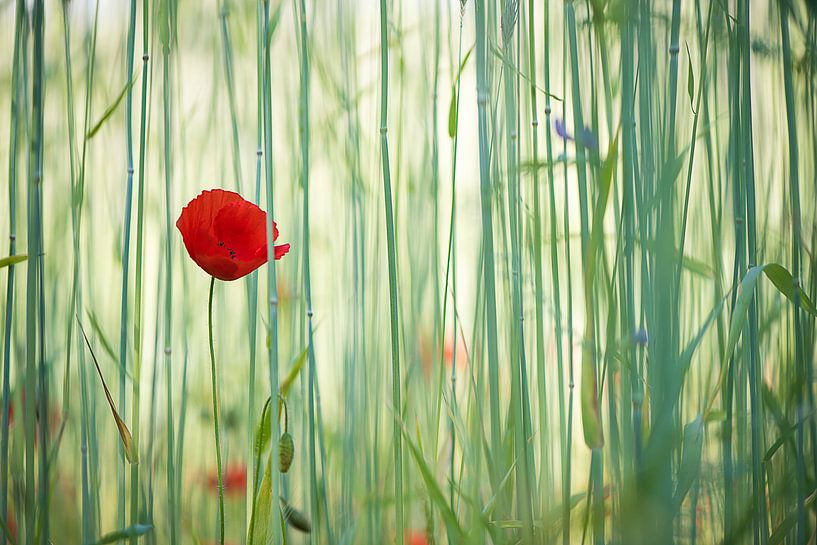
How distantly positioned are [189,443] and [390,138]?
49 cm

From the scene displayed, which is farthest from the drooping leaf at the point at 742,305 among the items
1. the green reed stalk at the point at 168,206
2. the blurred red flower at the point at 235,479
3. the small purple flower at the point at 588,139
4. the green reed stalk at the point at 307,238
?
the blurred red flower at the point at 235,479

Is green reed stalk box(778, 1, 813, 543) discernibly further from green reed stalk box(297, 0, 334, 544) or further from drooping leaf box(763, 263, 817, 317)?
green reed stalk box(297, 0, 334, 544)

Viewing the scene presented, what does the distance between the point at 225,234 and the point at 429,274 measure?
351 mm

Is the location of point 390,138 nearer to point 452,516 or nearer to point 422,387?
point 422,387

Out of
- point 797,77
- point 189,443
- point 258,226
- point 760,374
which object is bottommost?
point 189,443

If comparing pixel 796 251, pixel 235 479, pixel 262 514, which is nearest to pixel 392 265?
pixel 262 514

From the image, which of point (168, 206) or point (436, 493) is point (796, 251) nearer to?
point (436, 493)

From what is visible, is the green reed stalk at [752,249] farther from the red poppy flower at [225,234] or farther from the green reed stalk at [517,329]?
the red poppy flower at [225,234]

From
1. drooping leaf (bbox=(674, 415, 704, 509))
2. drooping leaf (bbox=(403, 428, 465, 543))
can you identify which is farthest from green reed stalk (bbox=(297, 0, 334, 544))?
drooping leaf (bbox=(674, 415, 704, 509))

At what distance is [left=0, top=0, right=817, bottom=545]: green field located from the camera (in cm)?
46

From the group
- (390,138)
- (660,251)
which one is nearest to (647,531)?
(660,251)

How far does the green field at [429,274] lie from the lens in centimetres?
46

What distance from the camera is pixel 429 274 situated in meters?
0.80

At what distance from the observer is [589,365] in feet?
1.35
